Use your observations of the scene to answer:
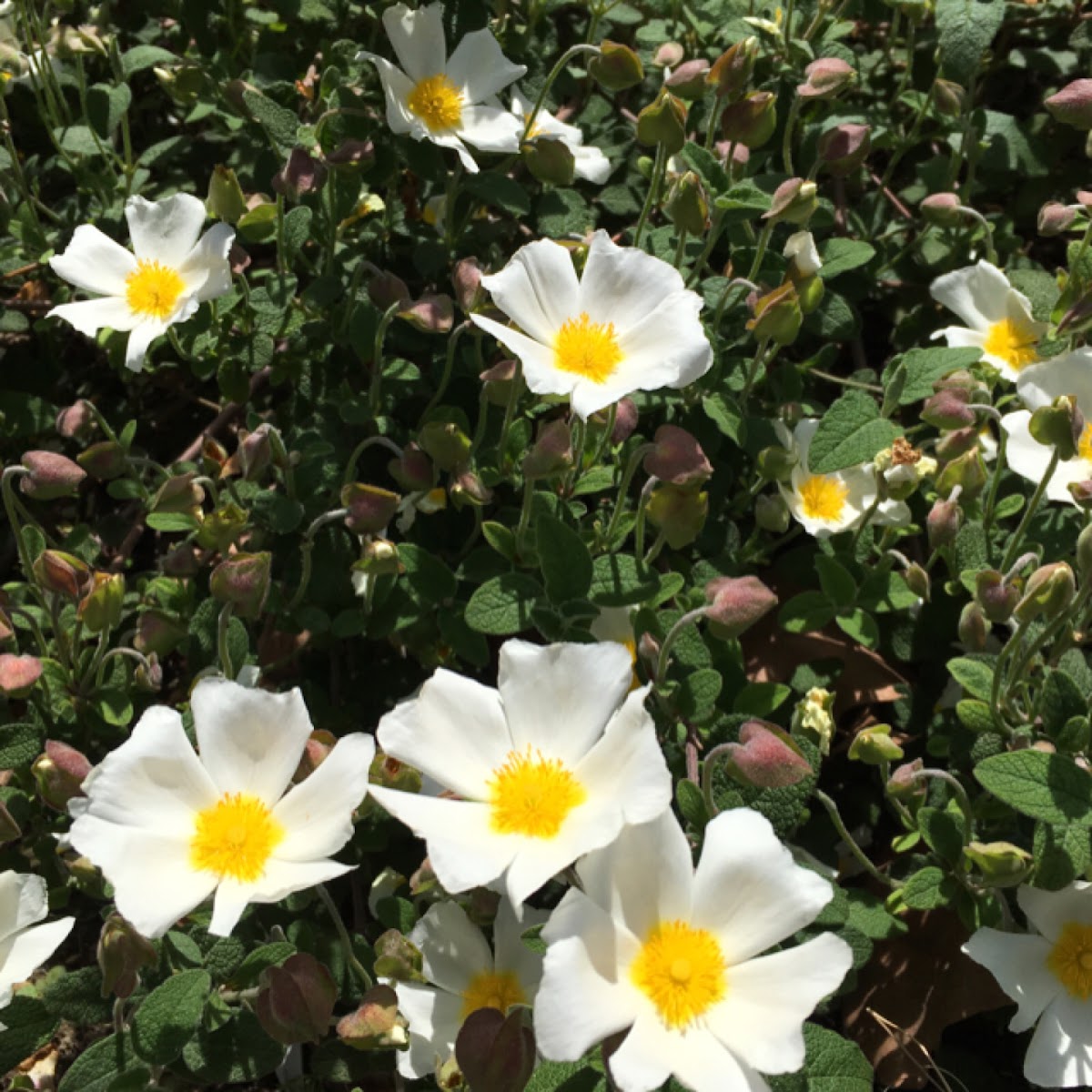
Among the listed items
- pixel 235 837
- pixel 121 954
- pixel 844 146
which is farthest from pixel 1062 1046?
pixel 844 146

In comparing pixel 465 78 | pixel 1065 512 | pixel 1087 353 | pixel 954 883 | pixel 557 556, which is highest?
pixel 465 78

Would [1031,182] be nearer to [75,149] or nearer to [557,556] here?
[557,556]

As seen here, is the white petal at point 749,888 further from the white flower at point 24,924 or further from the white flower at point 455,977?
the white flower at point 24,924

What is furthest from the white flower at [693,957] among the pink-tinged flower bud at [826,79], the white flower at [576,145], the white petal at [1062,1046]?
the white flower at [576,145]

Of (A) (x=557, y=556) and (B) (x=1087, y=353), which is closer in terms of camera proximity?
(A) (x=557, y=556)

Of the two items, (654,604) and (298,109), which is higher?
(298,109)

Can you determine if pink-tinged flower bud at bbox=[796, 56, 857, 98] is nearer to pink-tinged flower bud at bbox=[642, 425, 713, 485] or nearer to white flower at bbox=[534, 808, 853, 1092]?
pink-tinged flower bud at bbox=[642, 425, 713, 485]

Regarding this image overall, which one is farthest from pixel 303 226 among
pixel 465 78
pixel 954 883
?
pixel 954 883

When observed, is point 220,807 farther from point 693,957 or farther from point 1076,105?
point 1076,105
